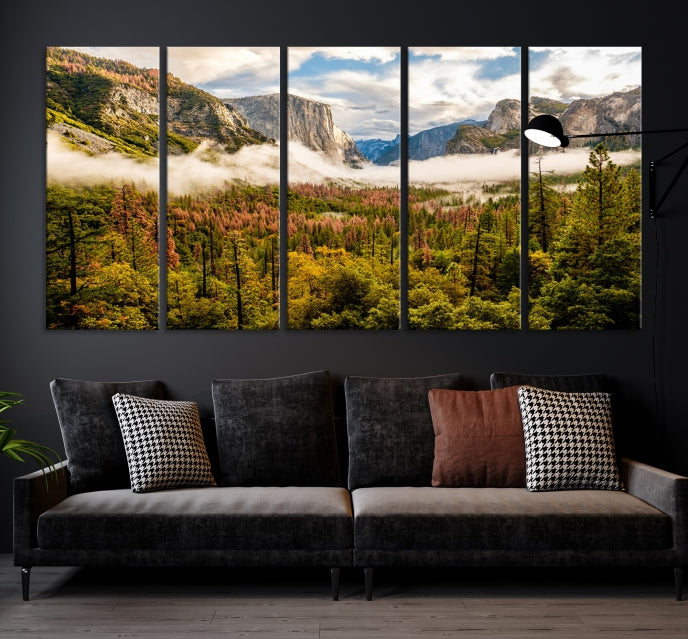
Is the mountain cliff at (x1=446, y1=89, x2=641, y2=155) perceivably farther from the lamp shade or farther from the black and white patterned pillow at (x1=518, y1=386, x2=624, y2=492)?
the black and white patterned pillow at (x1=518, y1=386, x2=624, y2=492)

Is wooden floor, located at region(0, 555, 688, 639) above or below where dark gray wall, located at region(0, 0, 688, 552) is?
below

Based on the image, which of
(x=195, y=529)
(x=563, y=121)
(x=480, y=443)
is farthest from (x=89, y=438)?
(x=563, y=121)

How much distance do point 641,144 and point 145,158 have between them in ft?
9.12

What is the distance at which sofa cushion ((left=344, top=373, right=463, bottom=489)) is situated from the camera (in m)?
3.92

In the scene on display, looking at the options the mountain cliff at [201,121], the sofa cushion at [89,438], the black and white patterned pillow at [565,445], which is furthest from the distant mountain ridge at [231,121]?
the black and white patterned pillow at [565,445]

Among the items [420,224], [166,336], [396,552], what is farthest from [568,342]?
[166,336]

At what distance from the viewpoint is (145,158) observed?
432cm

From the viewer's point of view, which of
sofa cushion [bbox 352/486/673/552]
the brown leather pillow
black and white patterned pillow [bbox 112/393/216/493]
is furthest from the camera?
the brown leather pillow

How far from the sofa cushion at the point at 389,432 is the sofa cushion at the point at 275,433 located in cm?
13

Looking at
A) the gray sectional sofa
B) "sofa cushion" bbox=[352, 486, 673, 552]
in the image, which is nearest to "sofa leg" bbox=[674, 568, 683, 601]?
the gray sectional sofa

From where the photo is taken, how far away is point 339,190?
4.33 meters

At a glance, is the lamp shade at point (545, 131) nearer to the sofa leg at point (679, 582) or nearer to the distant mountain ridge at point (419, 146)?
the distant mountain ridge at point (419, 146)

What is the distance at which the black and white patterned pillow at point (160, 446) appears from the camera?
3.65m

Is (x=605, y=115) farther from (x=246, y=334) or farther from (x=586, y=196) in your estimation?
(x=246, y=334)
